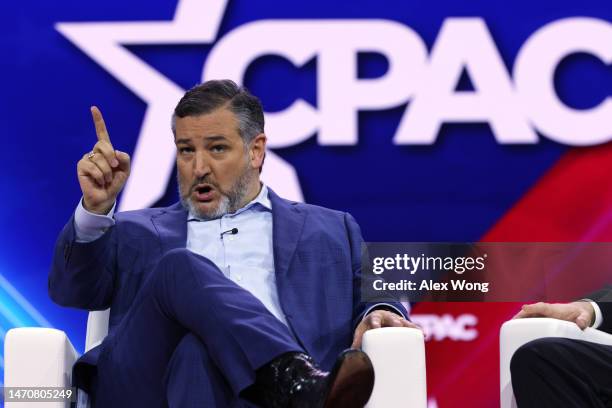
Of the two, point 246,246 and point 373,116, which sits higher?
point 373,116

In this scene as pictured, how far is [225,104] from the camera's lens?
336 cm

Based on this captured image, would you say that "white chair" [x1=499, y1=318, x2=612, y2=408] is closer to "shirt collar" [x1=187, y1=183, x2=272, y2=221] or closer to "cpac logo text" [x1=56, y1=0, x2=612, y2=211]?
"shirt collar" [x1=187, y1=183, x2=272, y2=221]

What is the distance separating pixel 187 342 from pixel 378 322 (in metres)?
0.61

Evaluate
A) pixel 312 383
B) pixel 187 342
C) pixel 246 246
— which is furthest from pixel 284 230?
pixel 312 383

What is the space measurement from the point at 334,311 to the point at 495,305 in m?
1.06

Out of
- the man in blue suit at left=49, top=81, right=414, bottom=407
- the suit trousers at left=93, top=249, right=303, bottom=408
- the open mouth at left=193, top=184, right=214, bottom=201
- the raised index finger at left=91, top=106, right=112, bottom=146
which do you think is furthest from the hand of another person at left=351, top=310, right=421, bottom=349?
the raised index finger at left=91, top=106, right=112, bottom=146

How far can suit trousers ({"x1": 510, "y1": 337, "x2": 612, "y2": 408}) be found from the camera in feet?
8.86

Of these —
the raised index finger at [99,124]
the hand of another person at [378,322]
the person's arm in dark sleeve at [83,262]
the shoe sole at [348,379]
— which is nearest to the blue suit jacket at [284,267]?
the person's arm in dark sleeve at [83,262]

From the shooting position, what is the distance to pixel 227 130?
335cm

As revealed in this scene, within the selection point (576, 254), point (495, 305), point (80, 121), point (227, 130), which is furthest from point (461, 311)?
point (80, 121)

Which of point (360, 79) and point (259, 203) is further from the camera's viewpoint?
point (360, 79)

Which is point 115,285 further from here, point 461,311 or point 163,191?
point 461,311

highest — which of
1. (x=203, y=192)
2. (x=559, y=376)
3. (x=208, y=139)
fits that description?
(x=208, y=139)

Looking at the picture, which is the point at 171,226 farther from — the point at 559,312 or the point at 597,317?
the point at 597,317
